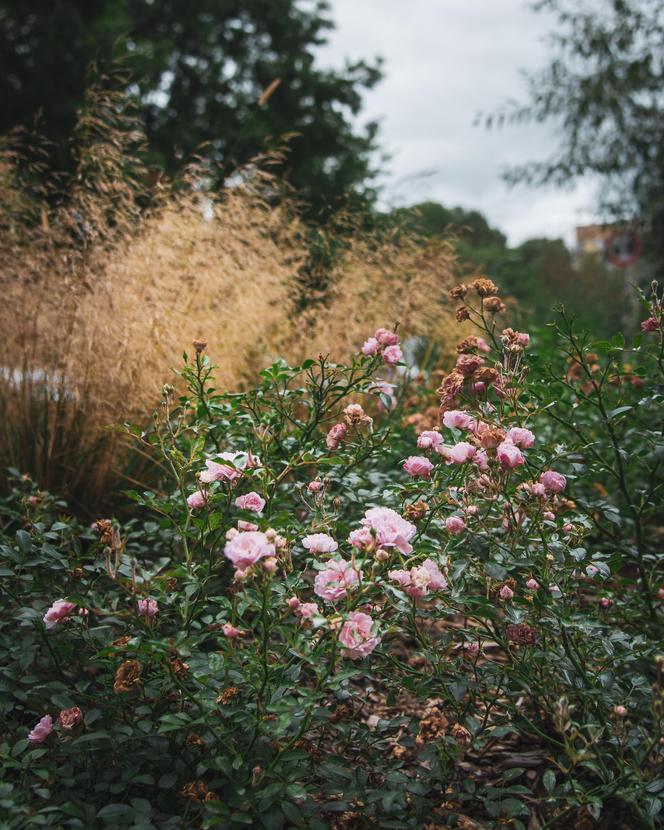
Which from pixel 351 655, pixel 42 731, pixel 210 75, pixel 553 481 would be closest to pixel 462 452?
pixel 553 481

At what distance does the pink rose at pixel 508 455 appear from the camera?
132cm

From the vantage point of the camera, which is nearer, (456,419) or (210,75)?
(456,419)

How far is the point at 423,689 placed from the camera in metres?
1.40

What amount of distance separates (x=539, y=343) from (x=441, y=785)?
3.38 meters

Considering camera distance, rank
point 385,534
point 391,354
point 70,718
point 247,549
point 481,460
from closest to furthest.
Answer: point 247,549 < point 385,534 < point 70,718 < point 481,460 < point 391,354

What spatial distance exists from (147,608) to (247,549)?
0.38 metres

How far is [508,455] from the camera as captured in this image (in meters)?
1.32

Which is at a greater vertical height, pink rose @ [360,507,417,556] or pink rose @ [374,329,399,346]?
pink rose @ [374,329,399,346]

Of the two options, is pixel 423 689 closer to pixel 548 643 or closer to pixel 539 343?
pixel 548 643

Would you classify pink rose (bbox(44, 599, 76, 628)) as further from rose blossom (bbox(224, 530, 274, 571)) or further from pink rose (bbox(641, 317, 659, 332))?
A: pink rose (bbox(641, 317, 659, 332))

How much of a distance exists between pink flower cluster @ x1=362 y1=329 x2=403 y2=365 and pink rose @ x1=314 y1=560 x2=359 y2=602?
59 cm

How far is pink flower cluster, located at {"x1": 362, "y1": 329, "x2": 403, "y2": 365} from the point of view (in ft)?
5.50

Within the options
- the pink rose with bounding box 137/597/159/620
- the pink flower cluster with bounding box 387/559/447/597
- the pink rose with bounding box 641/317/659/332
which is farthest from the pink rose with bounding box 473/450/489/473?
the pink rose with bounding box 137/597/159/620

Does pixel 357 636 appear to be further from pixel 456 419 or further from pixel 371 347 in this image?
pixel 371 347
